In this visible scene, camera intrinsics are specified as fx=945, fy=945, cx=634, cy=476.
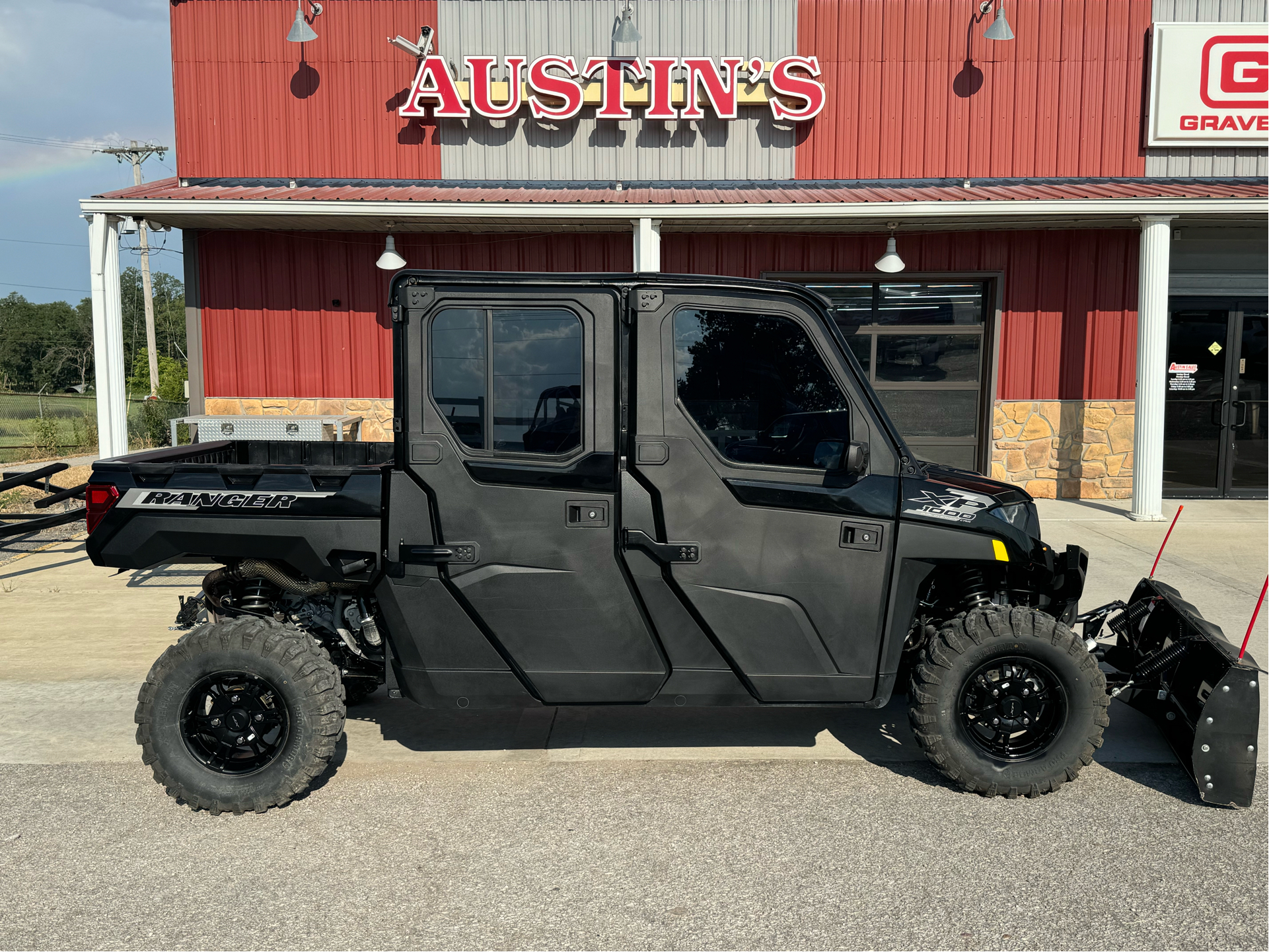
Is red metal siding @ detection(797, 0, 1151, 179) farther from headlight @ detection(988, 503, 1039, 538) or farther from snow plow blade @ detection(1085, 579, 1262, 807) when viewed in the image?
headlight @ detection(988, 503, 1039, 538)

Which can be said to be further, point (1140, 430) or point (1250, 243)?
point (1250, 243)

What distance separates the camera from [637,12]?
41.0 feet

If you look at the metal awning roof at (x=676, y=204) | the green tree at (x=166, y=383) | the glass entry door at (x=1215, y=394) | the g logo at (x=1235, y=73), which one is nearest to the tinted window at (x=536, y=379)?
the metal awning roof at (x=676, y=204)

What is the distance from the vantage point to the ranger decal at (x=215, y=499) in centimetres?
407

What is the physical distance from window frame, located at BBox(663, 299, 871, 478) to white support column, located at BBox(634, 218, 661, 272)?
7180 mm

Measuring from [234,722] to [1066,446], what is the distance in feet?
38.9

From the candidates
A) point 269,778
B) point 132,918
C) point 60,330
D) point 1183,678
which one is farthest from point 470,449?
point 60,330

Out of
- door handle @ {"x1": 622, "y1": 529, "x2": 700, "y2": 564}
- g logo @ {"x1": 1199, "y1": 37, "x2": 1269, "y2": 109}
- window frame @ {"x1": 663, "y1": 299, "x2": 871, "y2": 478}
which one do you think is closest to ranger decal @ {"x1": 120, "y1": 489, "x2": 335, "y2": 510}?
door handle @ {"x1": 622, "y1": 529, "x2": 700, "y2": 564}

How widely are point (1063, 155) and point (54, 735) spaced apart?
42.8 feet

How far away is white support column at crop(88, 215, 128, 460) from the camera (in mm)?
10477

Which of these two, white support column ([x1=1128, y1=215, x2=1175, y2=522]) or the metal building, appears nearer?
white support column ([x1=1128, y1=215, x2=1175, y2=522])

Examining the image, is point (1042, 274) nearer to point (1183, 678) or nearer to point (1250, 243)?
point (1250, 243)

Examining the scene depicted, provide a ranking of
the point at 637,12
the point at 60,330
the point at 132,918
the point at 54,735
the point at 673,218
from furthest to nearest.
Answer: the point at 60,330 → the point at 637,12 → the point at 673,218 → the point at 54,735 → the point at 132,918

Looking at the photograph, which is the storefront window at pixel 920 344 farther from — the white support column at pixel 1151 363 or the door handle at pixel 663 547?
the door handle at pixel 663 547
